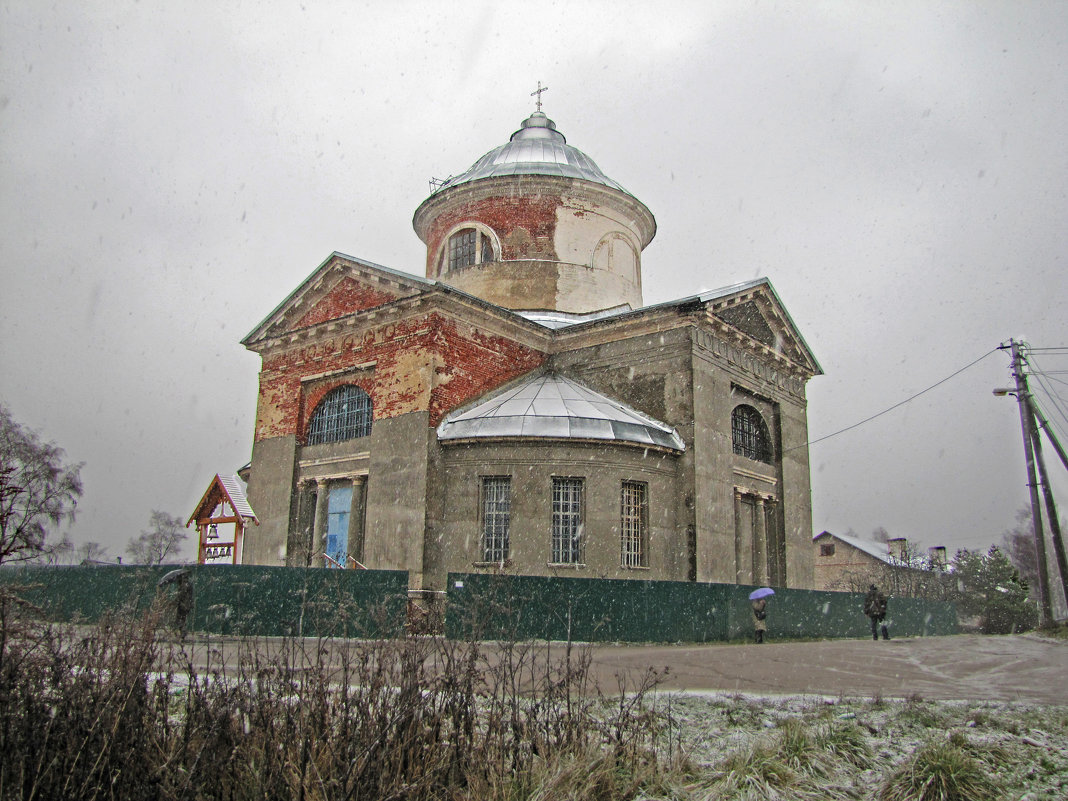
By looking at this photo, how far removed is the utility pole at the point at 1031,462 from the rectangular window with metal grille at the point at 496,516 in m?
16.4

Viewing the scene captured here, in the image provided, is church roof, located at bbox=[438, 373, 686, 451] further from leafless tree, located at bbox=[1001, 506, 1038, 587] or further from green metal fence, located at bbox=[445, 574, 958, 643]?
leafless tree, located at bbox=[1001, 506, 1038, 587]

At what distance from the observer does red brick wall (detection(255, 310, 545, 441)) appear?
2097 centimetres

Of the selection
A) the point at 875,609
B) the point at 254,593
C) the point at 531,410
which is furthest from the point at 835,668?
the point at 875,609

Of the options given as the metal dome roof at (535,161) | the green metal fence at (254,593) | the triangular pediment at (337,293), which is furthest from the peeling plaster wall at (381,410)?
the metal dome roof at (535,161)

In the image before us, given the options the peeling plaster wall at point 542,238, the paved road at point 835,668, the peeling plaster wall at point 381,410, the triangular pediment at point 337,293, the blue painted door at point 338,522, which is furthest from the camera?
the peeling plaster wall at point 542,238

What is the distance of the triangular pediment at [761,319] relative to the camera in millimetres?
22734

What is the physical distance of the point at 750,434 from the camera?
24.8m

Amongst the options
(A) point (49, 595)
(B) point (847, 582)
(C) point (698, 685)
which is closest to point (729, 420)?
(C) point (698, 685)

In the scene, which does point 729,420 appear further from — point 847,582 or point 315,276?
point 847,582

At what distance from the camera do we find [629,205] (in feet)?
91.6

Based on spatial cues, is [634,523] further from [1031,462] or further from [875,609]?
[1031,462]

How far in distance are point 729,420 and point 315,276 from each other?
1226 cm

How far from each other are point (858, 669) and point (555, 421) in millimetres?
9393

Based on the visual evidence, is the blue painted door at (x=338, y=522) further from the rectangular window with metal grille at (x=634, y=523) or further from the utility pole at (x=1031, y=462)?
the utility pole at (x=1031, y=462)
